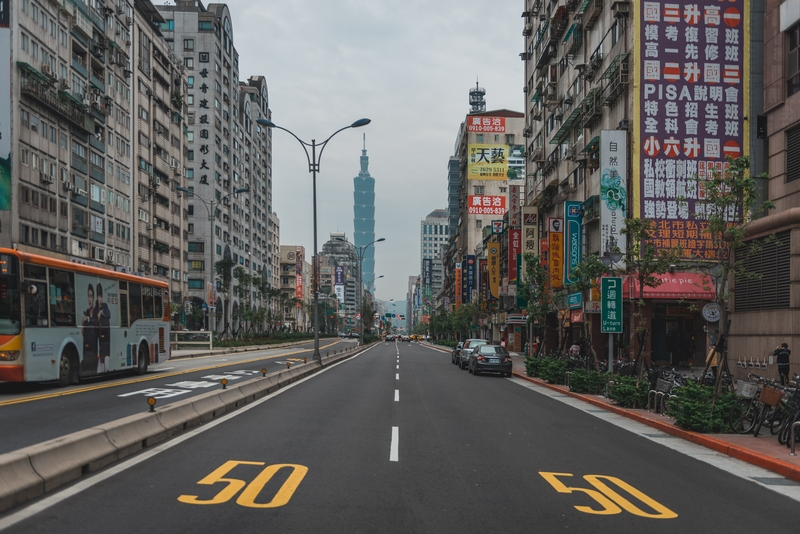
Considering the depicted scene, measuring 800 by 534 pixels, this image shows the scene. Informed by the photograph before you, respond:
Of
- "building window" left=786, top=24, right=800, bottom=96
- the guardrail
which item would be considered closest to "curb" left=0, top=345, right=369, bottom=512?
"building window" left=786, top=24, right=800, bottom=96

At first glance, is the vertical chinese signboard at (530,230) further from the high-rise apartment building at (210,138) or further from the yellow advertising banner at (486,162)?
the high-rise apartment building at (210,138)

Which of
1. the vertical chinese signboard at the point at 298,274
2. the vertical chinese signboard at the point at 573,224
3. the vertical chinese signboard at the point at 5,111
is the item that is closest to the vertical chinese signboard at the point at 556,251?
the vertical chinese signboard at the point at 573,224

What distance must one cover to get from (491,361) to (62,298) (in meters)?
18.4

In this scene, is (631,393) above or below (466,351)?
above

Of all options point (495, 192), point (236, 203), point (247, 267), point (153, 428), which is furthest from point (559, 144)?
point (247, 267)

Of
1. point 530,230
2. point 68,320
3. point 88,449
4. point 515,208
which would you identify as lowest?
point 88,449

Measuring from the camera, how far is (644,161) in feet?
108

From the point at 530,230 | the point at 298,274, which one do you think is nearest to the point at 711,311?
the point at 530,230

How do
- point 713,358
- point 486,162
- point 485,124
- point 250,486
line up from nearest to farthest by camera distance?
point 250,486 → point 713,358 → point 486,162 → point 485,124

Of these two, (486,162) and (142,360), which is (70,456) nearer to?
(142,360)

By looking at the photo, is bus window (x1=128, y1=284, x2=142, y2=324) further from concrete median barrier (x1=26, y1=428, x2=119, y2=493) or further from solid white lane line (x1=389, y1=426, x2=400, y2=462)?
concrete median barrier (x1=26, y1=428, x2=119, y2=493)

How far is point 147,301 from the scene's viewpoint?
80.9 ft

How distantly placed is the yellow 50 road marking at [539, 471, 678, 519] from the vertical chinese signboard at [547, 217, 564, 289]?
35903 mm

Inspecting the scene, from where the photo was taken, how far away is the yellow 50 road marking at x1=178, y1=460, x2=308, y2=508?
A: 7180mm
